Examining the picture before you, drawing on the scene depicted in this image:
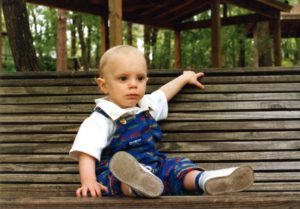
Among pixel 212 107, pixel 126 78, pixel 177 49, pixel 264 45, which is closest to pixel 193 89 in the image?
pixel 212 107

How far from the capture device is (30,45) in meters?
6.69

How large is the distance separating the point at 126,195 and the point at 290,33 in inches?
592

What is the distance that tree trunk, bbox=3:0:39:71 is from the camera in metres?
6.61

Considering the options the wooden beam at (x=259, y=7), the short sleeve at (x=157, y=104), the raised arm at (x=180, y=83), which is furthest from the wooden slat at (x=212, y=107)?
the wooden beam at (x=259, y=7)

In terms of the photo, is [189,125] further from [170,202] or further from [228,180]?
[170,202]

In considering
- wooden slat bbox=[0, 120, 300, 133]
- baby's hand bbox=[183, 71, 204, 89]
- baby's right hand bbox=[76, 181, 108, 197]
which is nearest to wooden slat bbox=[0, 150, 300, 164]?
wooden slat bbox=[0, 120, 300, 133]

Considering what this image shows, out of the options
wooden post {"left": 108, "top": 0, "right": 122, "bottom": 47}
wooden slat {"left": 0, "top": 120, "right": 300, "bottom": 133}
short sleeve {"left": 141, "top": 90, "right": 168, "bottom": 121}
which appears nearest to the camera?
short sleeve {"left": 141, "top": 90, "right": 168, "bottom": 121}

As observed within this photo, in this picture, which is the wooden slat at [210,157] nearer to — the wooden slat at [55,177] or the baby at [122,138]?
the wooden slat at [55,177]

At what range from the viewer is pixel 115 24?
18.2 ft

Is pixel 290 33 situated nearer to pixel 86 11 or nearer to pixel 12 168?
pixel 86 11

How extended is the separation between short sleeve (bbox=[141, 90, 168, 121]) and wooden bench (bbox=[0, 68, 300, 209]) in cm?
18

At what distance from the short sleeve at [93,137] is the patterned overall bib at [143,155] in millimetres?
55

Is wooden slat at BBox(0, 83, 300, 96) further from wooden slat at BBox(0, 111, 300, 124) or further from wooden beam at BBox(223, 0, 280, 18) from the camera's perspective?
wooden beam at BBox(223, 0, 280, 18)

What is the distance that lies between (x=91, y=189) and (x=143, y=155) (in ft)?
1.58
